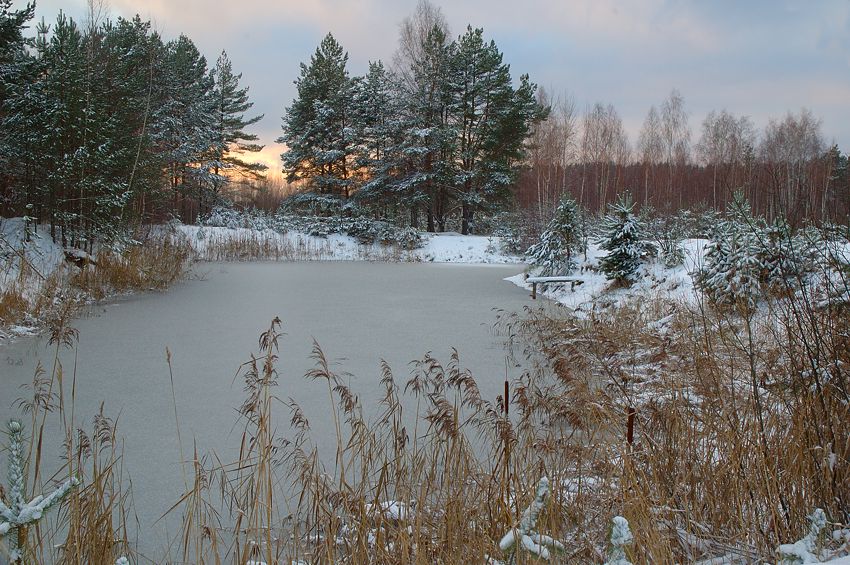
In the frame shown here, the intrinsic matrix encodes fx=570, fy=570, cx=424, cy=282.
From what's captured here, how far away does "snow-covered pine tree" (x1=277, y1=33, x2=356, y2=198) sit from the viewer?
770 inches

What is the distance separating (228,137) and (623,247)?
806 inches

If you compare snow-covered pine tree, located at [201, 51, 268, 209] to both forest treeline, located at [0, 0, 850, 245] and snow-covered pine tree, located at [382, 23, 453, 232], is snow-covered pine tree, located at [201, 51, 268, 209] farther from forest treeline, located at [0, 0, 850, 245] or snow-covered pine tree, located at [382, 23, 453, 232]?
snow-covered pine tree, located at [382, 23, 453, 232]

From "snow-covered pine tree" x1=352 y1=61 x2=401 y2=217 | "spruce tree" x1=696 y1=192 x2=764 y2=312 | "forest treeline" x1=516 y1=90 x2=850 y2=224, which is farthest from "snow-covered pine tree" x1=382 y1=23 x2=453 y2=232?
"spruce tree" x1=696 y1=192 x2=764 y2=312

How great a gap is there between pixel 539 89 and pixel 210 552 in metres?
23.6

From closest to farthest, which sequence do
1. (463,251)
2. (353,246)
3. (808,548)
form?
(808,548)
(463,251)
(353,246)

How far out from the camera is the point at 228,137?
24.1 meters

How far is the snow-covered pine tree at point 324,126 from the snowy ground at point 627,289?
12.0 m

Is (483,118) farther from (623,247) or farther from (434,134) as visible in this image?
(623,247)

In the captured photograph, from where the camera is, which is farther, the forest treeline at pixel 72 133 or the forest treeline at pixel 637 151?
the forest treeline at pixel 637 151

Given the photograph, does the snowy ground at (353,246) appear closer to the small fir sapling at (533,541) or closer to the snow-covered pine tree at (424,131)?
the snow-covered pine tree at (424,131)

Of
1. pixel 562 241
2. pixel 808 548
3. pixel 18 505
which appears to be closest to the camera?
pixel 18 505

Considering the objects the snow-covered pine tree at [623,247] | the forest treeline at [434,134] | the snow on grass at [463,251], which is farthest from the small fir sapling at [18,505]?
the forest treeline at [434,134]

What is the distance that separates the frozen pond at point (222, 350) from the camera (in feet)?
9.69

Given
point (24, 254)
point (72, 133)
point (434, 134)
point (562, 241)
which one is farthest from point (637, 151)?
point (24, 254)
